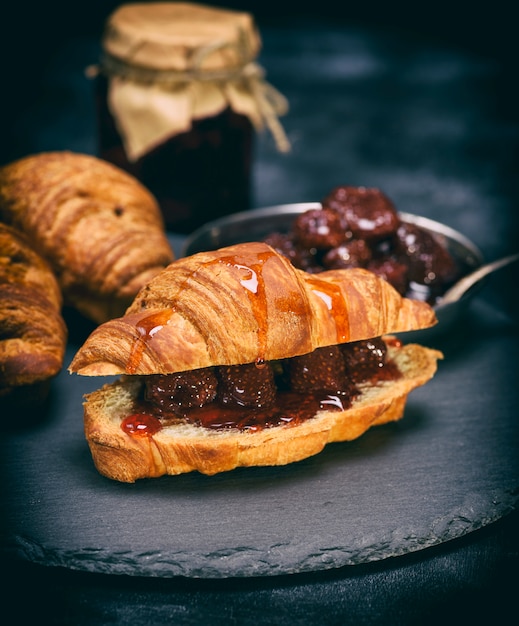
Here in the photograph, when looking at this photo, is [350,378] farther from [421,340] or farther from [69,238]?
[69,238]

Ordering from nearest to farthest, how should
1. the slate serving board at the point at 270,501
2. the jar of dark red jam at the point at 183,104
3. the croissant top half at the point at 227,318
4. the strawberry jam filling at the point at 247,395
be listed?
the slate serving board at the point at 270,501, the croissant top half at the point at 227,318, the strawberry jam filling at the point at 247,395, the jar of dark red jam at the point at 183,104

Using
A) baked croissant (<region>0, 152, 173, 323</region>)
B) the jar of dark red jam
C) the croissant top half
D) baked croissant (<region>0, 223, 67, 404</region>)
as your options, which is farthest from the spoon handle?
baked croissant (<region>0, 223, 67, 404</region>)

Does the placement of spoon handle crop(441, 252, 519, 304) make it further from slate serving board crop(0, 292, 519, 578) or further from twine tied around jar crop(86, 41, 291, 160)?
twine tied around jar crop(86, 41, 291, 160)

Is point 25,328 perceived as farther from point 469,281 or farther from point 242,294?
point 469,281

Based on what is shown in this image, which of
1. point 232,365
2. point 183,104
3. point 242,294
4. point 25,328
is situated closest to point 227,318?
point 242,294

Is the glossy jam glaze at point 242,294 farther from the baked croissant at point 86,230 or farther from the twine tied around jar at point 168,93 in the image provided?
the twine tied around jar at point 168,93

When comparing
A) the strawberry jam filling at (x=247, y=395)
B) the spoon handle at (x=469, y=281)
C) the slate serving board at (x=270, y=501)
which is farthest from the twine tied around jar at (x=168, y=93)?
the strawberry jam filling at (x=247, y=395)
